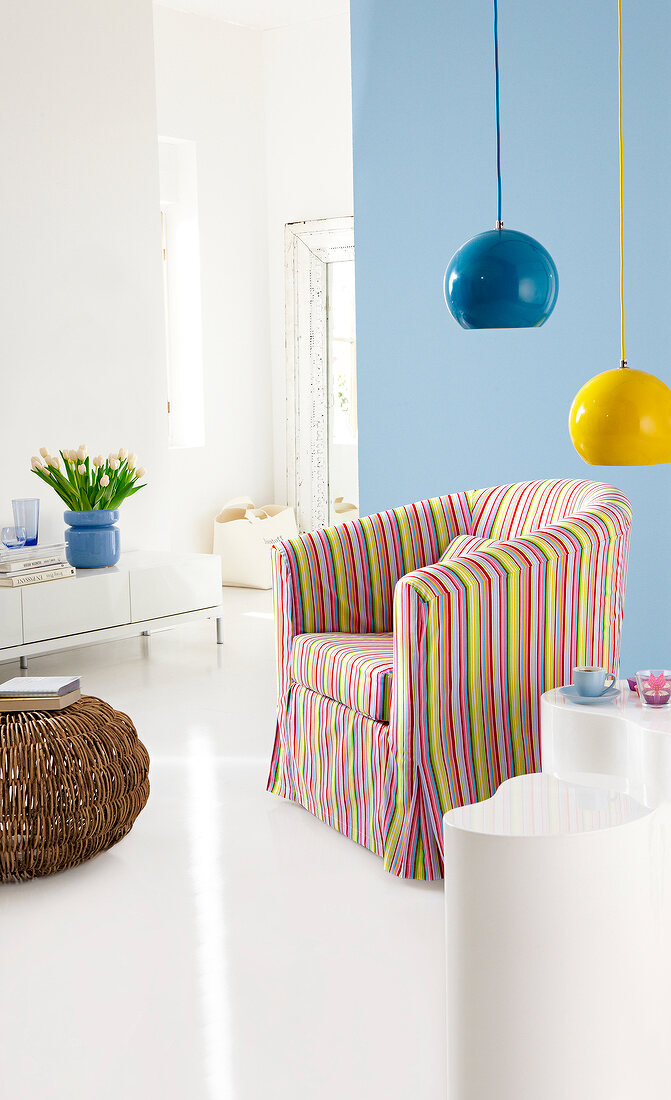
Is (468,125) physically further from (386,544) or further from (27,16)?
(27,16)

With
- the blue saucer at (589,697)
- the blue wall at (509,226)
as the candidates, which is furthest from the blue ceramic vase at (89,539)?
the blue saucer at (589,697)

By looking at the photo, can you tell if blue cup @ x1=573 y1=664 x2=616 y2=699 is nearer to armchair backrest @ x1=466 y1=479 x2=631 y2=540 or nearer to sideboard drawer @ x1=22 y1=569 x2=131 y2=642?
armchair backrest @ x1=466 y1=479 x2=631 y2=540

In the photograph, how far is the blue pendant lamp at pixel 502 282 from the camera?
2.34 meters

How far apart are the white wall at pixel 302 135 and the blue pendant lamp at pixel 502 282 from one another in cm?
490

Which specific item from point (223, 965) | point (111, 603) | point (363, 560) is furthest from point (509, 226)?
point (223, 965)

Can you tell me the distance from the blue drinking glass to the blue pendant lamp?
2905 millimetres

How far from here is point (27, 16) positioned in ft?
16.8

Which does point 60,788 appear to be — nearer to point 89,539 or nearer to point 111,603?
point 111,603

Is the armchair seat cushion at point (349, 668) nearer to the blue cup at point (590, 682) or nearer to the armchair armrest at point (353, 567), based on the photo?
the armchair armrest at point (353, 567)

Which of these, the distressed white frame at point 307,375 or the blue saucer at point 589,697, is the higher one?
the distressed white frame at point 307,375

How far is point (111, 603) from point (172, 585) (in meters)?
0.34

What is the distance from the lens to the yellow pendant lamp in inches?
84.9

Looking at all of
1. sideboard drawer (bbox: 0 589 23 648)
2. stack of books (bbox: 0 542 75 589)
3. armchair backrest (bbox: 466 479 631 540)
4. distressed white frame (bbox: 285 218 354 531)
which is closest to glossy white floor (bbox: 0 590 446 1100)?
armchair backrest (bbox: 466 479 631 540)

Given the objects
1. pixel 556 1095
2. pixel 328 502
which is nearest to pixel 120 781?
pixel 556 1095
